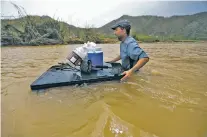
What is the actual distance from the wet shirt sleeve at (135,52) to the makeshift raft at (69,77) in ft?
1.39

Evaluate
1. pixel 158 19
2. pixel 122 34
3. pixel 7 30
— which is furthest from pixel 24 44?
pixel 158 19

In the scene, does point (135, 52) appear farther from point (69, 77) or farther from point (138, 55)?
point (69, 77)

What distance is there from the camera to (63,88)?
293 cm

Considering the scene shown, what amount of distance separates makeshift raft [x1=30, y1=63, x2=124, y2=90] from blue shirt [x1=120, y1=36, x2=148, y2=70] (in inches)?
9.6

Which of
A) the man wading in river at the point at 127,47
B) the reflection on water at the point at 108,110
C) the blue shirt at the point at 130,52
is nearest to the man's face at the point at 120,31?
the man wading in river at the point at 127,47

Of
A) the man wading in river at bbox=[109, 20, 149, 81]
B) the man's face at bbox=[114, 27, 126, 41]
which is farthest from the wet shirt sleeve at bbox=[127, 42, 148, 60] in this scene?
the man's face at bbox=[114, 27, 126, 41]

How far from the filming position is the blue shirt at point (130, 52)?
3.38 m

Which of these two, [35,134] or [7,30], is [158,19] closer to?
[7,30]

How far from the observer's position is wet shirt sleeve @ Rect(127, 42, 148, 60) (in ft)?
11.0

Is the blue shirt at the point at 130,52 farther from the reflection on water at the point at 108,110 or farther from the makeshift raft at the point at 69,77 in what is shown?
the reflection on water at the point at 108,110

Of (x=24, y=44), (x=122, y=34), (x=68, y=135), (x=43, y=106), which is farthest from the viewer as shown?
(x=24, y=44)

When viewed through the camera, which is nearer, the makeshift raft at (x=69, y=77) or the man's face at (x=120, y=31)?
the makeshift raft at (x=69, y=77)

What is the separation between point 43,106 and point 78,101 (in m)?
0.43

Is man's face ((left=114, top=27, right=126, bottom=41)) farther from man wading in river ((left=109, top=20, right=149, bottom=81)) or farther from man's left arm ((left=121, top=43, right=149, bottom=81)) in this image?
man's left arm ((left=121, top=43, right=149, bottom=81))
